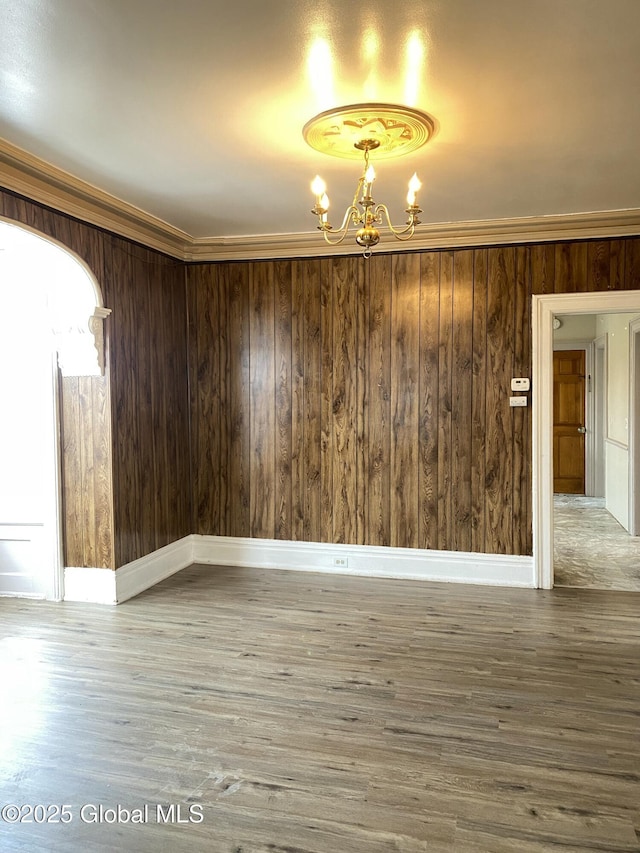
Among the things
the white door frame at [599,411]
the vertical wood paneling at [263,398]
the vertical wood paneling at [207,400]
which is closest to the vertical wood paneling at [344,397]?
the vertical wood paneling at [263,398]

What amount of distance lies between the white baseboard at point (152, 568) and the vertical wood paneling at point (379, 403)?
1.62 meters

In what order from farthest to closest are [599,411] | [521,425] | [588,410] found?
[588,410], [599,411], [521,425]

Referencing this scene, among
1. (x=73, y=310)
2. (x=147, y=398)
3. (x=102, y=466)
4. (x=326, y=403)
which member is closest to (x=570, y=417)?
(x=326, y=403)

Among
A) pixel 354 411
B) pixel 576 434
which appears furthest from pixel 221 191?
pixel 576 434

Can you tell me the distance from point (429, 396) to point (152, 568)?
259cm

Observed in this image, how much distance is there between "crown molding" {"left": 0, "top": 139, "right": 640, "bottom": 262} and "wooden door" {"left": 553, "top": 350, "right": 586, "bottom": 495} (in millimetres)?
4928

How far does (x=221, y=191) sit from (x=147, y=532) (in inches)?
102

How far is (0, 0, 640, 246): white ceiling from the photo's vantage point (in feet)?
6.77

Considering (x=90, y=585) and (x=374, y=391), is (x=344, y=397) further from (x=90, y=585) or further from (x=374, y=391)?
(x=90, y=585)

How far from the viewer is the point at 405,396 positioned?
4914 millimetres

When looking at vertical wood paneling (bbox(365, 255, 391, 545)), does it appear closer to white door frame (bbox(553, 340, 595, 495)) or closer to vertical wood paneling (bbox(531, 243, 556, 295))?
vertical wood paneling (bbox(531, 243, 556, 295))

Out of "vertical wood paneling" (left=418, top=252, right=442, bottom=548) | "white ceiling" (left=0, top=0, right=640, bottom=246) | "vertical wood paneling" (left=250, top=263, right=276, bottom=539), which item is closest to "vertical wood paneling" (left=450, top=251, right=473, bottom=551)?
"vertical wood paneling" (left=418, top=252, right=442, bottom=548)

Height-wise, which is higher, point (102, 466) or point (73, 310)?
point (73, 310)

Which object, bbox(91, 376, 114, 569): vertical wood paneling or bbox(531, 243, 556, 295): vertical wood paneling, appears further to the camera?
bbox(531, 243, 556, 295): vertical wood paneling
